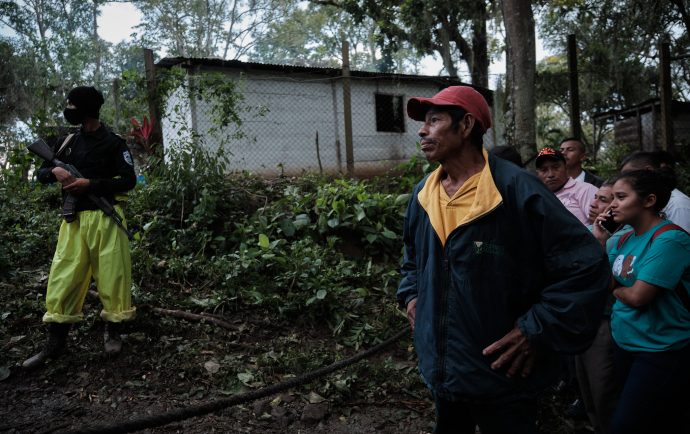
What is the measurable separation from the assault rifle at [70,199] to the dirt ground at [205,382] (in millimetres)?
1012

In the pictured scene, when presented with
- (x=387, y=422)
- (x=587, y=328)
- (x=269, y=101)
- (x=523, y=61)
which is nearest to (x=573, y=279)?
(x=587, y=328)

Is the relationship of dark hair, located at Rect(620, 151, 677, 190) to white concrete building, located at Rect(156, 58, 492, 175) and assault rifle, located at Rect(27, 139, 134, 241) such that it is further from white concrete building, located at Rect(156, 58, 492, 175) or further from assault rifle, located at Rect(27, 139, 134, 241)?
white concrete building, located at Rect(156, 58, 492, 175)

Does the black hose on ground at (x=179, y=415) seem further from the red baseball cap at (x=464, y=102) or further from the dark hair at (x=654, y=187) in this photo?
the dark hair at (x=654, y=187)

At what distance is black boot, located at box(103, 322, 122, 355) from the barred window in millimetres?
11194

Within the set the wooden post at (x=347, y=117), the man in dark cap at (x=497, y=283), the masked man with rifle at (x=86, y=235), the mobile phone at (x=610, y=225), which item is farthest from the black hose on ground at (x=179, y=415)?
the wooden post at (x=347, y=117)

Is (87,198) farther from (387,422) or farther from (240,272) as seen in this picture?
(387,422)

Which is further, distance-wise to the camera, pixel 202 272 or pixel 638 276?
pixel 202 272

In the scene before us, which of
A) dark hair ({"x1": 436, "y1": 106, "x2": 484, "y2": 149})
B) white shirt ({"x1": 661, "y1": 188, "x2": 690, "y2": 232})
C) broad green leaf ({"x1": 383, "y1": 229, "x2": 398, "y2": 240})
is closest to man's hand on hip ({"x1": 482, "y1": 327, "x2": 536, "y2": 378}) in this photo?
dark hair ({"x1": 436, "y1": 106, "x2": 484, "y2": 149})

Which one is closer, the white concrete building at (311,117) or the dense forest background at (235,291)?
the dense forest background at (235,291)

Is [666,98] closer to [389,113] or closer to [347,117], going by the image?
[347,117]

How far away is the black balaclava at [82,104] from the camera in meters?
3.77

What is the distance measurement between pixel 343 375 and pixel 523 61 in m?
5.01

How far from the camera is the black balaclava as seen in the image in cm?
377

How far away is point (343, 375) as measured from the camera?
152 inches
